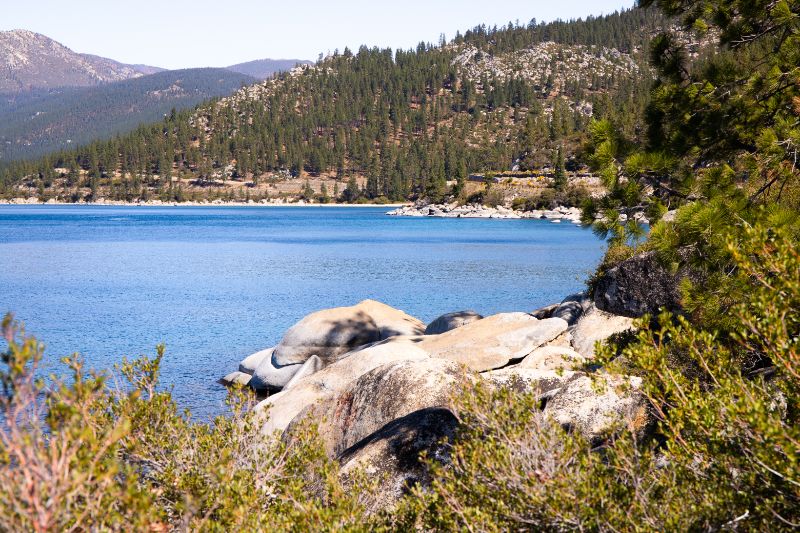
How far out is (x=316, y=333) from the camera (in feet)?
63.6

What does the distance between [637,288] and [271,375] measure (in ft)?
32.2

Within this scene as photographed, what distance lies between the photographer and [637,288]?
15617mm

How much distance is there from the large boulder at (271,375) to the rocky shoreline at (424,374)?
3 centimetres

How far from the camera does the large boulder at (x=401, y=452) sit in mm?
6488

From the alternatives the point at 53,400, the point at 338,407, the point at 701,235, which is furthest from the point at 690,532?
the point at 338,407

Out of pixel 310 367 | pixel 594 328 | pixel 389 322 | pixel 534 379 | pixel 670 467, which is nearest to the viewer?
pixel 670 467

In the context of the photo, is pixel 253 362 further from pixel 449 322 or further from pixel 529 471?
pixel 529 471

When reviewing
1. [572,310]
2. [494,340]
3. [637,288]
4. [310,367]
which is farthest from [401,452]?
[572,310]

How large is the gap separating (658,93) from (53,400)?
388 inches

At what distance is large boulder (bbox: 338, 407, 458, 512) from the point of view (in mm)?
6488

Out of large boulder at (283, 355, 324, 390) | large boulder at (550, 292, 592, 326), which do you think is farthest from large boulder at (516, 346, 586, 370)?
large boulder at (283, 355, 324, 390)

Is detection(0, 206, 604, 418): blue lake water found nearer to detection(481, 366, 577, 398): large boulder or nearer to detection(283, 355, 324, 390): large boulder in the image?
detection(283, 355, 324, 390): large boulder

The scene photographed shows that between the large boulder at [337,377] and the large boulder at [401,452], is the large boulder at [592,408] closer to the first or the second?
the large boulder at [401,452]

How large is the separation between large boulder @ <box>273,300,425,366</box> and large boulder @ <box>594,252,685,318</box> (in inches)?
229
